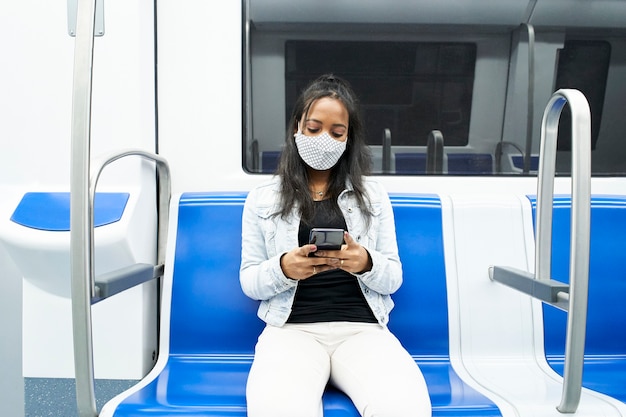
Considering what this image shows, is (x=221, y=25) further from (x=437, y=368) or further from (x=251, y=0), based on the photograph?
(x=437, y=368)

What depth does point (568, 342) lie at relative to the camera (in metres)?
1.59

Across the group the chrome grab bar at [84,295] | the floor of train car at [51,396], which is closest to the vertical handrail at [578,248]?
the chrome grab bar at [84,295]

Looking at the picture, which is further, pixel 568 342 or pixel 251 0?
pixel 251 0

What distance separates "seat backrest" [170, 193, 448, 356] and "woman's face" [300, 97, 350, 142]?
17.1 inches

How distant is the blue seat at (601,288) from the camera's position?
2234 millimetres

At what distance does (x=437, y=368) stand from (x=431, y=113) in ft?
3.18

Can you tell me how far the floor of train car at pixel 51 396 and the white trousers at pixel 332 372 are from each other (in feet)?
2.29

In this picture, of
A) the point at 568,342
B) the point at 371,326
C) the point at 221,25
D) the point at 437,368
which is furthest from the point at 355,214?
the point at 221,25

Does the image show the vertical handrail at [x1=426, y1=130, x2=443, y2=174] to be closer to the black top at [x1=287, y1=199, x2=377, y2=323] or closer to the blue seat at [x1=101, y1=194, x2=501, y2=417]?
the blue seat at [x1=101, y1=194, x2=501, y2=417]

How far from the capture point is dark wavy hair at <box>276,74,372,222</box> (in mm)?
2016

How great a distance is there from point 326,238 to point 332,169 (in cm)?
45

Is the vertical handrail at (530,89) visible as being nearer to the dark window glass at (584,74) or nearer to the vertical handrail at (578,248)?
the dark window glass at (584,74)

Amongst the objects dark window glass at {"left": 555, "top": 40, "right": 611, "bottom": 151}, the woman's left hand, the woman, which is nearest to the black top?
the woman

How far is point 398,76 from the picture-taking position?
2.39 m
